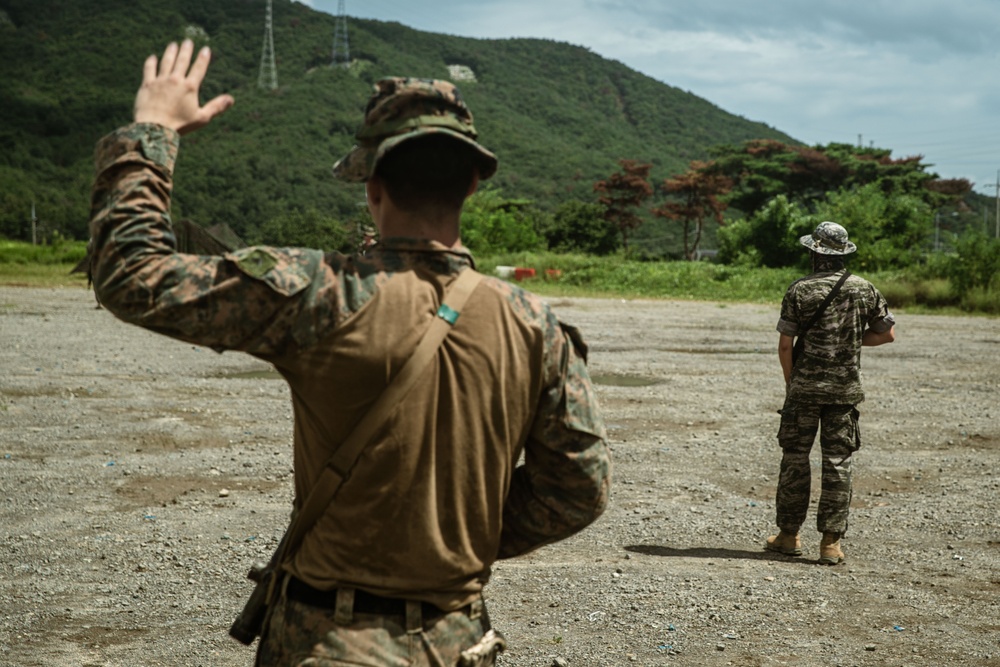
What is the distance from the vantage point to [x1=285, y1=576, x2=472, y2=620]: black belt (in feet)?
6.93

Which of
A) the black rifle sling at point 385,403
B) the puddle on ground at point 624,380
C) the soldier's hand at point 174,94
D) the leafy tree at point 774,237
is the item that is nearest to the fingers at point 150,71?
the soldier's hand at point 174,94

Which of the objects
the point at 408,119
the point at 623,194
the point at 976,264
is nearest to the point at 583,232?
the point at 623,194

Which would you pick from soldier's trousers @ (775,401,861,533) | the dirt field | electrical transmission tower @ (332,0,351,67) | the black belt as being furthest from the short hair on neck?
electrical transmission tower @ (332,0,351,67)

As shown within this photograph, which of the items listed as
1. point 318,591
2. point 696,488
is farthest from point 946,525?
point 318,591

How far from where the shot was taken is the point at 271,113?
450 feet

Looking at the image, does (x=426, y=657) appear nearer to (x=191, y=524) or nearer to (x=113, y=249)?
(x=113, y=249)

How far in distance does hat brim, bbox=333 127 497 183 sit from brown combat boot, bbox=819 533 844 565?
4.74m

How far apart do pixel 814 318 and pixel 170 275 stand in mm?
5208

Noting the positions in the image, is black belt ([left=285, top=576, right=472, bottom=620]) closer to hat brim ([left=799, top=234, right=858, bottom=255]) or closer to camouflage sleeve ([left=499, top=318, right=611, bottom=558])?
camouflage sleeve ([left=499, top=318, right=611, bottom=558])

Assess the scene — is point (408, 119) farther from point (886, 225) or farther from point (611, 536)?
point (886, 225)

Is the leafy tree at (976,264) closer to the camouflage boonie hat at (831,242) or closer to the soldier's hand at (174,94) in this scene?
the camouflage boonie hat at (831,242)

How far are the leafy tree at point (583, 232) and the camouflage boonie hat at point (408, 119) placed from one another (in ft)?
212

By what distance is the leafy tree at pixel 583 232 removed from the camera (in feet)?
221

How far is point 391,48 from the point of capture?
179 m
